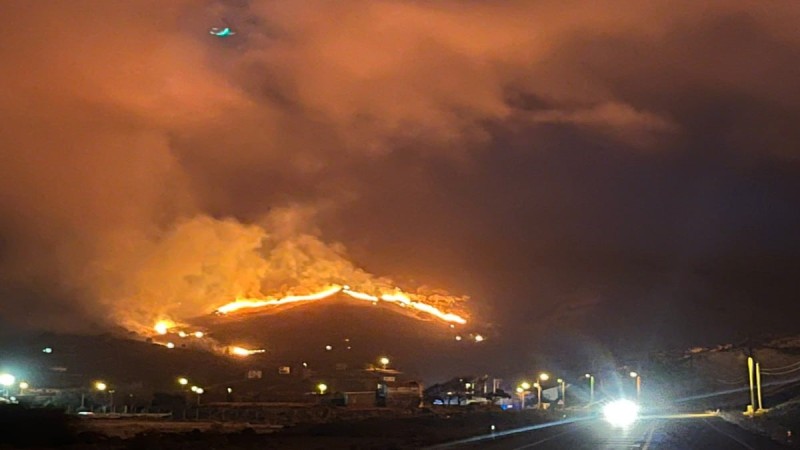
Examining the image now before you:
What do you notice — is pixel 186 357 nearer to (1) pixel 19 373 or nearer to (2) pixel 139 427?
(1) pixel 19 373

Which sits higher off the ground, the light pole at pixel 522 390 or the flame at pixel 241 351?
the flame at pixel 241 351

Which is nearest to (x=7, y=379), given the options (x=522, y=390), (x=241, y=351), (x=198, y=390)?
(x=198, y=390)

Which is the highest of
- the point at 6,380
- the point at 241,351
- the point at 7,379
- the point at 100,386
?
the point at 241,351

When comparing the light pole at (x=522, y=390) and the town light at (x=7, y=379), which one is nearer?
the town light at (x=7, y=379)

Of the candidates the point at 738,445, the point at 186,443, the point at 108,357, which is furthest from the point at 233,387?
the point at 738,445

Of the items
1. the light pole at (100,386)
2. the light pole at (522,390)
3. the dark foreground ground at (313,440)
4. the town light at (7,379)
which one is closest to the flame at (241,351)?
the light pole at (522,390)

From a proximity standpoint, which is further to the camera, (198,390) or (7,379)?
(198,390)

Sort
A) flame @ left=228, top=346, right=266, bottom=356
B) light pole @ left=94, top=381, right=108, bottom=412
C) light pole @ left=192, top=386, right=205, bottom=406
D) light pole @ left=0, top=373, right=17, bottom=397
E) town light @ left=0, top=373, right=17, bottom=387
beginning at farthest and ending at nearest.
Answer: flame @ left=228, top=346, right=266, bottom=356 < light pole @ left=192, top=386, right=205, bottom=406 < light pole @ left=94, top=381, right=108, bottom=412 < town light @ left=0, top=373, right=17, bottom=387 < light pole @ left=0, top=373, right=17, bottom=397

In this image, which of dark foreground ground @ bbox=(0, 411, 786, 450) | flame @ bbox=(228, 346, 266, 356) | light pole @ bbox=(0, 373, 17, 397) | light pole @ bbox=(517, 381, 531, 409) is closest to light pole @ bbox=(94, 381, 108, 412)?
light pole @ bbox=(0, 373, 17, 397)

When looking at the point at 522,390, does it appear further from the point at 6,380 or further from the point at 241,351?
the point at 6,380

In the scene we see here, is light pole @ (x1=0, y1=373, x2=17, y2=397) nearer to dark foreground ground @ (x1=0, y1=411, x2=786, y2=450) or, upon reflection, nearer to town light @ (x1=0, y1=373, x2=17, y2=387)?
town light @ (x1=0, y1=373, x2=17, y2=387)

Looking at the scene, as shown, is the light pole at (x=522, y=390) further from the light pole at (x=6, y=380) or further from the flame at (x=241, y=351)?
the light pole at (x=6, y=380)

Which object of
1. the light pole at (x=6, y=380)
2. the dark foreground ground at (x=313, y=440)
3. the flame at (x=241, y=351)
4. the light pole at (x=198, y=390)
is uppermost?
the flame at (x=241, y=351)
